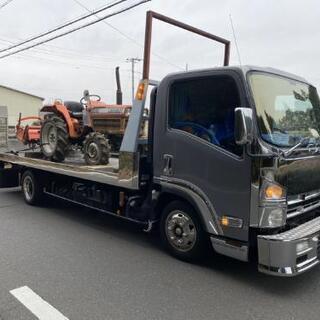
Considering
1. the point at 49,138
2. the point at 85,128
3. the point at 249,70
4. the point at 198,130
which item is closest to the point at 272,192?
the point at 198,130

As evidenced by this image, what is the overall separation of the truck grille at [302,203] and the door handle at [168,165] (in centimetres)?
149

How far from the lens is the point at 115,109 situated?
767cm

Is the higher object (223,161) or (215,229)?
(223,161)

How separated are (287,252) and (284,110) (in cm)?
160

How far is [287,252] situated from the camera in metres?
4.08

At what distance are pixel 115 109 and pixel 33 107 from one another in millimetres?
54657

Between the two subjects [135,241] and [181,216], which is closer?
[181,216]

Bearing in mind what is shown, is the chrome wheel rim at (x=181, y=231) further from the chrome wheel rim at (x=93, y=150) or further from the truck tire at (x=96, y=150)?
the chrome wheel rim at (x=93, y=150)

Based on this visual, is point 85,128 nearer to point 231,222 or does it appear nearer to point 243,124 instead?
point 231,222

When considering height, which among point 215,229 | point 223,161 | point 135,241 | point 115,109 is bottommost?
point 135,241

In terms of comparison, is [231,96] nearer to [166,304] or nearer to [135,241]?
[166,304]

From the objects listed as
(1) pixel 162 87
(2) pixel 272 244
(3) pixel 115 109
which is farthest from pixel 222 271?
(3) pixel 115 109

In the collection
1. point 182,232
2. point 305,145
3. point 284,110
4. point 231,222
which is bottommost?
point 182,232

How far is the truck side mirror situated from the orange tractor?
11.7 feet
